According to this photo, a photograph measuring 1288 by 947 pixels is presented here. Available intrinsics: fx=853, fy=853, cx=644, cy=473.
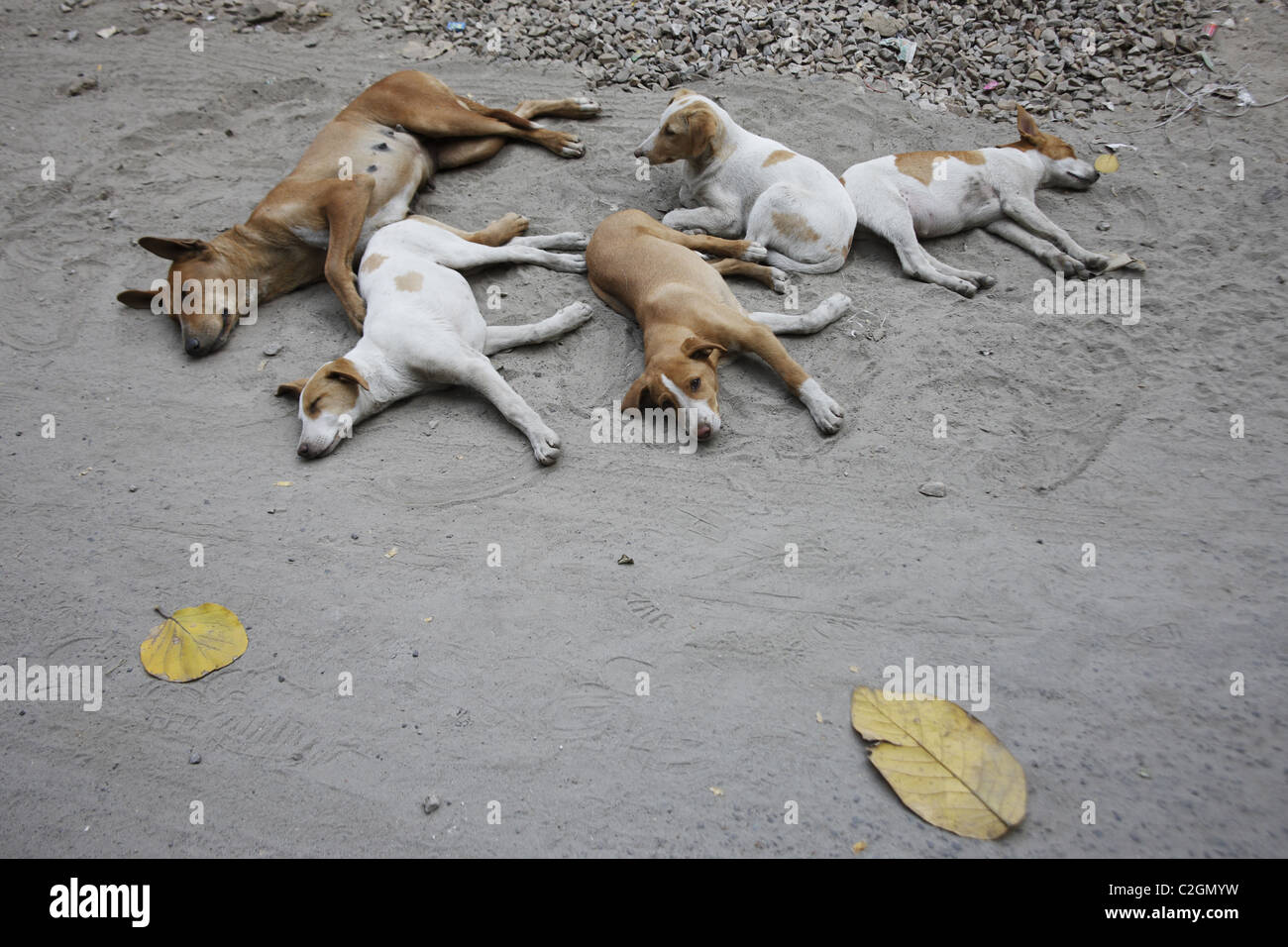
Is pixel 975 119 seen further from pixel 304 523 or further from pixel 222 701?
pixel 222 701

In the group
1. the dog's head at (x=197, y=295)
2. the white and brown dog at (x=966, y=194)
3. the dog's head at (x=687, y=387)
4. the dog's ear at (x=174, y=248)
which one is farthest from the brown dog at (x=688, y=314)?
the dog's ear at (x=174, y=248)

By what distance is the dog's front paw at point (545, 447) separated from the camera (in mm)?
3996

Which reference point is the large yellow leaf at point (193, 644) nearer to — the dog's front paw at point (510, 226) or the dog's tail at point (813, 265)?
the dog's front paw at point (510, 226)

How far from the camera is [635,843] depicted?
2.56 meters

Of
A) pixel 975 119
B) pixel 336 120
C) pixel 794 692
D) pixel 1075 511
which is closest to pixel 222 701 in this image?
pixel 794 692

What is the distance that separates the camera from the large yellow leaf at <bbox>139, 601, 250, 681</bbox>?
3.22m

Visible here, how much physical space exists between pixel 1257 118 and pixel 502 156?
5.21 metres

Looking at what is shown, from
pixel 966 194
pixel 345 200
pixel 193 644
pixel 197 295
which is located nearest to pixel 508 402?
pixel 193 644

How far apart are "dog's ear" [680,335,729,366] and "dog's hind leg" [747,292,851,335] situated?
51 centimetres

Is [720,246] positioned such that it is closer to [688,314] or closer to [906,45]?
[688,314]

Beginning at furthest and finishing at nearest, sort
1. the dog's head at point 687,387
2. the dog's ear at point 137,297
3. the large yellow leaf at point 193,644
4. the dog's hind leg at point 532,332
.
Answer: the dog's ear at point 137,297
the dog's hind leg at point 532,332
the dog's head at point 687,387
the large yellow leaf at point 193,644

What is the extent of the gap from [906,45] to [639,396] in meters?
4.34

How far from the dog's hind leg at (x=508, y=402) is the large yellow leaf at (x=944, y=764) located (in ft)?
6.10

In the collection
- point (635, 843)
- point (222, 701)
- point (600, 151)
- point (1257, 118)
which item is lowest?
point (222, 701)
